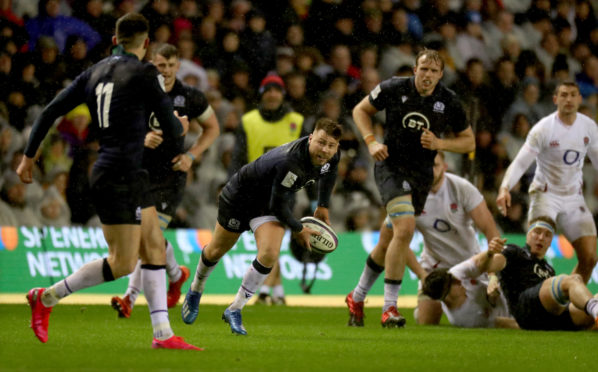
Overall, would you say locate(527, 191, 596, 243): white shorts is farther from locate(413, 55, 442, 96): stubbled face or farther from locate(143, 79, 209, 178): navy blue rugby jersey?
locate(143, 79, 209, 178): navy blue rugby jersey

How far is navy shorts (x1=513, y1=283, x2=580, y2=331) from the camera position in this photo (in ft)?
27.6

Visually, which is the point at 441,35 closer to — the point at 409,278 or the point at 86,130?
the point at 409,278

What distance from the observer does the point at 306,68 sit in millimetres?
15023

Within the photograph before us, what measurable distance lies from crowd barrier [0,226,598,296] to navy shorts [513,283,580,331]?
163 inches

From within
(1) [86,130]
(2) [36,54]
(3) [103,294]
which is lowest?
(3) [103,294]

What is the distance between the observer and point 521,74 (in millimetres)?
16109

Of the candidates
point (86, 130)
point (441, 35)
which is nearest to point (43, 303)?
point (86, 130)

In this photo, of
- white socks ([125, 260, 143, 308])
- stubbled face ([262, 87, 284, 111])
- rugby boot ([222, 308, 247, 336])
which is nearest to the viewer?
rugby boot ([222, 308, 247, 336])

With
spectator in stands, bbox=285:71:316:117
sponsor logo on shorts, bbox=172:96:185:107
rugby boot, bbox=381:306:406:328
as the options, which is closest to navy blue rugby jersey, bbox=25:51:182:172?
rugby boot, bbox=381:306:406:328

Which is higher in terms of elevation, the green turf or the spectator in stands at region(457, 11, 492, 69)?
the spectator in stands at region(457, 11, 492, 69)

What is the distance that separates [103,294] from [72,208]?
45.7 inches

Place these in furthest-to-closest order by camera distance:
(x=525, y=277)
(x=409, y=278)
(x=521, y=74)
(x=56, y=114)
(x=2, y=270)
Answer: (x=521, y=74) < (x=409, y=278) < (x=2, y=270) < (x=525, y=277) < (x=56, y=114)

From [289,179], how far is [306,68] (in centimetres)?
796

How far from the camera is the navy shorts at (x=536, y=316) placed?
8398 mm
